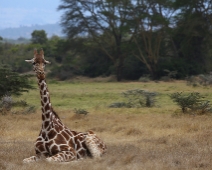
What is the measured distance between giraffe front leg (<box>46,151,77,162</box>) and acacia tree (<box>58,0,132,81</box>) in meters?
29.3

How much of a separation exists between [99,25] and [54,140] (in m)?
30.4

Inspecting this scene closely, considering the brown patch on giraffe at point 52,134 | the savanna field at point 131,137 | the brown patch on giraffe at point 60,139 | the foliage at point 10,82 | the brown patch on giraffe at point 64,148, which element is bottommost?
the savanna field at point 131,137

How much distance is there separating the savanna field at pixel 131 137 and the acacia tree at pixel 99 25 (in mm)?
19076

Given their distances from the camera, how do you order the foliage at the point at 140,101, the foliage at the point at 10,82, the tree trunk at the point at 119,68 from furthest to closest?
the tree trunk at the point at 119,68 < the foliage at the point at 140,101 < the foliage at the point at 10,82

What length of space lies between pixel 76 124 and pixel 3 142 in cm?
336

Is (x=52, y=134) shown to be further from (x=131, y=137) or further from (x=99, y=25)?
(x=99, y=25)

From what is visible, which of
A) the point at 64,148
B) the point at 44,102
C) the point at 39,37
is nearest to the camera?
the point at 64,148

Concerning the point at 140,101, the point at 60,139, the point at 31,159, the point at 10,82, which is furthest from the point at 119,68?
the point at 31,159

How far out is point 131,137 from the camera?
11.1 meters

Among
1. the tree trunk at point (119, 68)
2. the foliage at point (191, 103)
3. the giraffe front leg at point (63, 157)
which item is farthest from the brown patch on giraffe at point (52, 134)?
the tree trunk at point (119, 68)

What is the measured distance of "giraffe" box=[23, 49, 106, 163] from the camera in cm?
775

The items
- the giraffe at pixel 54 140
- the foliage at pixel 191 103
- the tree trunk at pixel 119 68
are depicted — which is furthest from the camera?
the tree trunk at pixel 119 68

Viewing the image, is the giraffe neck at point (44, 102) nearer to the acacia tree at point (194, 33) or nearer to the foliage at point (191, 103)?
the foliage at point (191, 103)

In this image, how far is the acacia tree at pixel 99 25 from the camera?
122 feet
